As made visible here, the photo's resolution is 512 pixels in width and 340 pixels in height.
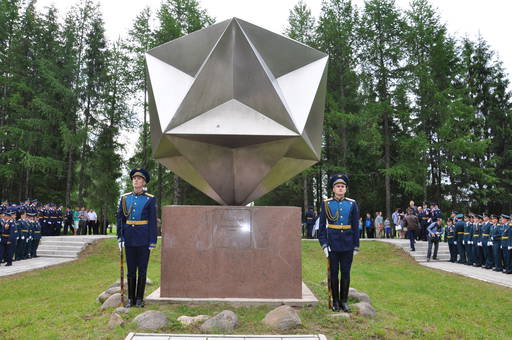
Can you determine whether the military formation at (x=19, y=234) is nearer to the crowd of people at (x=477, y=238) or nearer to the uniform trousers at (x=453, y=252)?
the crowd of people at (x=477, y=238)

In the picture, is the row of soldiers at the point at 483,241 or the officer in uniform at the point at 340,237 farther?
the row of soldiers at the point at 483,241

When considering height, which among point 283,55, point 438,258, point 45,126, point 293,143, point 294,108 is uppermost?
point 45,126

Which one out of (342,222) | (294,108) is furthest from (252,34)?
(342,222)

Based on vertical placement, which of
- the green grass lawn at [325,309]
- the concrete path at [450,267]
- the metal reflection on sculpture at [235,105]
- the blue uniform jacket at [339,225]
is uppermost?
the metal reflection on sculpture at [235,105]

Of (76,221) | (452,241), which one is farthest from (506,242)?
(76,221)

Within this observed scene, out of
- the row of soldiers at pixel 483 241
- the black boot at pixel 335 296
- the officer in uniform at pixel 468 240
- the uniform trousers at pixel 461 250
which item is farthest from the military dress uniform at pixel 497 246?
the black boot at pixel 335 296

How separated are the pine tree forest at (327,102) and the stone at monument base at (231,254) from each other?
61.4 ft

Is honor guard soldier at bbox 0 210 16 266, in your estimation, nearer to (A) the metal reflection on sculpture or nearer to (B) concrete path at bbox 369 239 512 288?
(A) the metal reflection on sculpture

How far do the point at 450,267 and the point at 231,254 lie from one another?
11.0 metres

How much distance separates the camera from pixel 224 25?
637 centimetres

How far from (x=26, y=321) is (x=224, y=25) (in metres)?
5.60

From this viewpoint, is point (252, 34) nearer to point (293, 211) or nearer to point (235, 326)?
point (293, 211)

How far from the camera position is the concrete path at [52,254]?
12817mm

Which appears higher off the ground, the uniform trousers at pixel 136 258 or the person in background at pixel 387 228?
the uniform trousers at pixel 136 258
